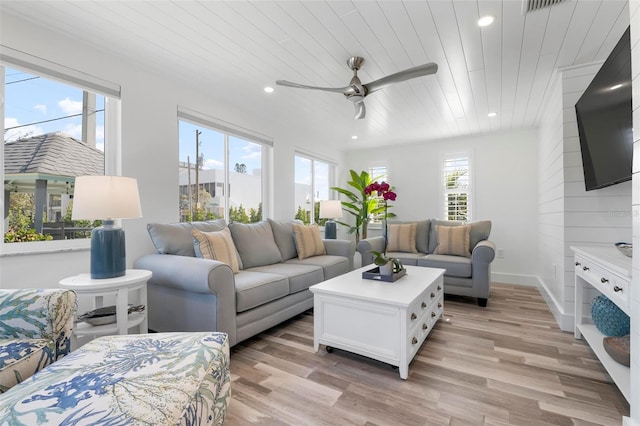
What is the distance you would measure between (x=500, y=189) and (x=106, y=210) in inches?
196

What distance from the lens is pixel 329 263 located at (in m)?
3.32

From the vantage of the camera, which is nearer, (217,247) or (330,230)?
(217,247)

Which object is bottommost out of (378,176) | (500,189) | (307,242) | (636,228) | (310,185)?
(307,242)

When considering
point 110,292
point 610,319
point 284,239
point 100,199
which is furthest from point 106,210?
point 610,319

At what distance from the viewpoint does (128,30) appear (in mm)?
2080

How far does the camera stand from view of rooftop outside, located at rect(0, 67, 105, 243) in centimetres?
204

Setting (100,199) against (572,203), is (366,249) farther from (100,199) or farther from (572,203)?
(100,199)

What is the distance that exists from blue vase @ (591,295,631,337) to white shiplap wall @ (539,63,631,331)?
56 centimetres

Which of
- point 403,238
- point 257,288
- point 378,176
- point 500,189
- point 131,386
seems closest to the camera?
point 131,386

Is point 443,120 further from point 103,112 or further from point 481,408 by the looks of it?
point 103,112

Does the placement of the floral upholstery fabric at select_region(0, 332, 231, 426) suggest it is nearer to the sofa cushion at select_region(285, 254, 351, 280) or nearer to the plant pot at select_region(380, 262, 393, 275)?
the plant pot at select_region(380, 262, 393, 275)

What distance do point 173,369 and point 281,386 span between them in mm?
905

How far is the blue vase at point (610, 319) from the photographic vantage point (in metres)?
1.86

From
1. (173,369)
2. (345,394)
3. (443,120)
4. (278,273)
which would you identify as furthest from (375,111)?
(173,369)
